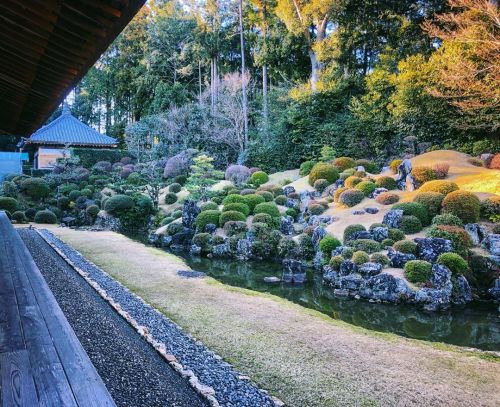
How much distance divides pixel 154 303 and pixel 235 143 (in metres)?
18.3

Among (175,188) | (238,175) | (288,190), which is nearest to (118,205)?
(175,188)

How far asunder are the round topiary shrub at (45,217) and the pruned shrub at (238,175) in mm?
8431

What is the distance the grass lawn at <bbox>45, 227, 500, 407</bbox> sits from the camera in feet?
12.1

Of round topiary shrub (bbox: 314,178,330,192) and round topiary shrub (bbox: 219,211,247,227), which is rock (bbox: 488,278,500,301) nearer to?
round topiary shrub (bbox: 219,211,247,227)

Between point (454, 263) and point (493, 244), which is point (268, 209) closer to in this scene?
point (454, 263)

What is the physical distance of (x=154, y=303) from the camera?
6.15 m

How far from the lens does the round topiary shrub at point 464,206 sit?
32.3ft

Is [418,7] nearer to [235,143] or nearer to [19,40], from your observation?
[235,143]

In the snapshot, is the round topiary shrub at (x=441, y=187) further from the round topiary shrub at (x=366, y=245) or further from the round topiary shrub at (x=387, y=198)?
the round topiary shrub at (x=366, y=245)

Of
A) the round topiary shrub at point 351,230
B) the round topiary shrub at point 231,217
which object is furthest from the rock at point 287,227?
the round topiary shrub at point 351,230

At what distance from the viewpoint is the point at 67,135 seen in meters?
25.8

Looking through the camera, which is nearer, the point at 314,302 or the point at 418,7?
the point at 314,302

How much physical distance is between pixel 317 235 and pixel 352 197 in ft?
8.31

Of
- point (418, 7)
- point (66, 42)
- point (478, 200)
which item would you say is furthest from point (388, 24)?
point (66, 42)
